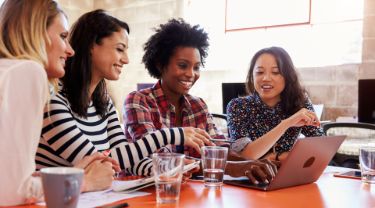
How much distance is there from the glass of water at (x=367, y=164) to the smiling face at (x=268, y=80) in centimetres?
79

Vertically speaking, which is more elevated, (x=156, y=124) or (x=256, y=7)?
(x=256, y=7)

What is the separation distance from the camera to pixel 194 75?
6.06ft

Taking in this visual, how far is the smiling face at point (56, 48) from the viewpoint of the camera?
1.16 meters

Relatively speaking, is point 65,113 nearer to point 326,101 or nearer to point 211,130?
point 211,130

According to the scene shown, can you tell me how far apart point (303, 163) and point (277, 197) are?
0.19m

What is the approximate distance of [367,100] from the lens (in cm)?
269

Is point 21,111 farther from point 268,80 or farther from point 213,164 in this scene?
point 268,80

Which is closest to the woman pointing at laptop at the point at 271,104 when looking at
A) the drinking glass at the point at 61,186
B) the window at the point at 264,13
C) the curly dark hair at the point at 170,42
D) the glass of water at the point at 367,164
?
the curly dark hair at the point at 170,42

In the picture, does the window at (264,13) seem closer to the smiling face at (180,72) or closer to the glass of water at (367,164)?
the smiling face at (180,72)

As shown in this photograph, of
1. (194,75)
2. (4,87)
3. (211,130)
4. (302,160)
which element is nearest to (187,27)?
(194,75)

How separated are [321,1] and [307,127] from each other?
1.93 metres

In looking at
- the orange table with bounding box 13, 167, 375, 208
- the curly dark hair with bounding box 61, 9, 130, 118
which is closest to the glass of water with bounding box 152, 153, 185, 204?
the orange table with bounding box 13, 167, 375, 208

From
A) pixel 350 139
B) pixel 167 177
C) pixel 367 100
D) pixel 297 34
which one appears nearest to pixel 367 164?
pixel 167 177

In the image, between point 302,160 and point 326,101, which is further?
point 326,101
